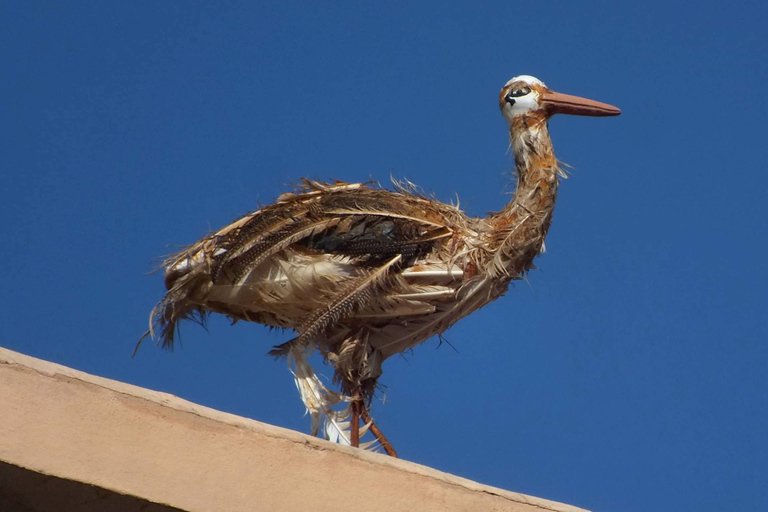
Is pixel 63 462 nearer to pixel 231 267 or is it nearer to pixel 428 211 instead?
pixel 231 267

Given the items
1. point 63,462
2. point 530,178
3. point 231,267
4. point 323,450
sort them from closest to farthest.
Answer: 1. point 63,462
2. point 323,450
3. point 231,267
4. point 530,178

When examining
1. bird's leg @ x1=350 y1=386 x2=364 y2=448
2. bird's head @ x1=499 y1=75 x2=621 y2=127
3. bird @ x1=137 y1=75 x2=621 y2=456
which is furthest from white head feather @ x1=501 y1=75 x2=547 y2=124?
bird's leg @ x1=350 y1=386 x2=364 y2=448

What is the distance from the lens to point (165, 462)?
14.6 feet

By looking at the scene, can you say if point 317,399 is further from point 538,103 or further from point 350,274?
point 538,103

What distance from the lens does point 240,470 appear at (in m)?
4.56

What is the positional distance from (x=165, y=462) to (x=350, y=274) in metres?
3.26

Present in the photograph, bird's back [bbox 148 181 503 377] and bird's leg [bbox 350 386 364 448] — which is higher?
bird's back [bbox 148 181 503 377]

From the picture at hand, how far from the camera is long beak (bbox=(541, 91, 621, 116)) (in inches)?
335

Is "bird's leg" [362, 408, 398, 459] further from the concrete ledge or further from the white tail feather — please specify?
the concrete ledge

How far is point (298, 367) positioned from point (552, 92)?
7.87ft

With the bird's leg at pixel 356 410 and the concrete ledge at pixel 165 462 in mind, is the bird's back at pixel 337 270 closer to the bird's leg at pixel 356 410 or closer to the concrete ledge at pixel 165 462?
the bird's leg at pixel 356 410

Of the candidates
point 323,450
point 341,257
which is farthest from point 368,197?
point 323,450

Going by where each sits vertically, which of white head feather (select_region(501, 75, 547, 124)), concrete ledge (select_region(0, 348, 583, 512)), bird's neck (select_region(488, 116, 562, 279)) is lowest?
concrete ledge (select_region(0, 348, 583, 512))

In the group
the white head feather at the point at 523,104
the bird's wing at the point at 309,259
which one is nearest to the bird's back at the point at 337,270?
the bird's wing at the point at 309,259
